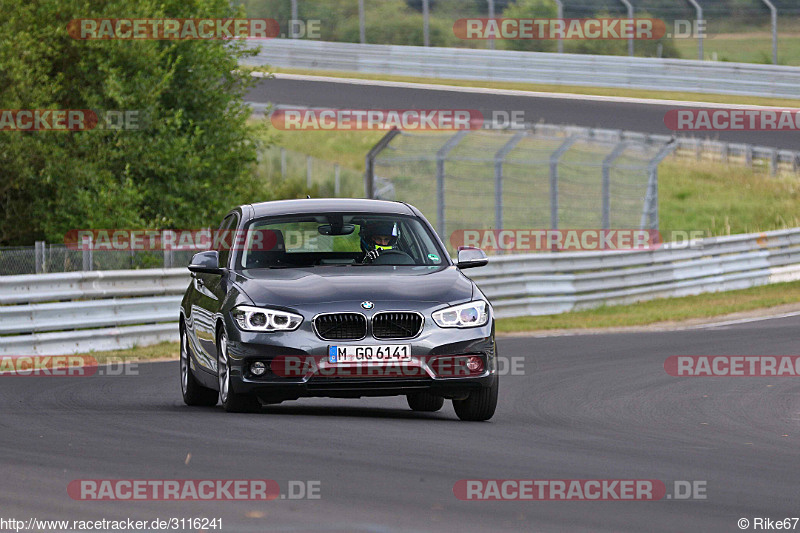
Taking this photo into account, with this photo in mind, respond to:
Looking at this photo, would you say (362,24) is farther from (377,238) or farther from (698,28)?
(377,238)

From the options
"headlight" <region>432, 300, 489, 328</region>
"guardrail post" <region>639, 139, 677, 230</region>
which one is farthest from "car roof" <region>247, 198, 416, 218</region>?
"guardrail post" <region>639, 139, 677, 230</region>

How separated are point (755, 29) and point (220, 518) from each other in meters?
32.8

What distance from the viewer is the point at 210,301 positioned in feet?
34.7

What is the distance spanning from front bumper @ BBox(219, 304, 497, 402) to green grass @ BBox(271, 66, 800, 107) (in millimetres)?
28560

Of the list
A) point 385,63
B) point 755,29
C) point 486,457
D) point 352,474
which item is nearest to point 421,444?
point 486,457

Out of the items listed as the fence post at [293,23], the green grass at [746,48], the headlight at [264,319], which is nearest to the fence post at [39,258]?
the headlight at [264,319]

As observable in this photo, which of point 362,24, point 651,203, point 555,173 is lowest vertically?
point 651,203

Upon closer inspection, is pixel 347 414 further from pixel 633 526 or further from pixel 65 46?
pixel 65 46

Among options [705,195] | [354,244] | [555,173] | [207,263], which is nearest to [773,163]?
[705,195]

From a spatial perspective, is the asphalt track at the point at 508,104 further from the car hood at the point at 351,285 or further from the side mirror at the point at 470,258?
the car hood at the point at 351,285

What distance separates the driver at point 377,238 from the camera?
1059 cm

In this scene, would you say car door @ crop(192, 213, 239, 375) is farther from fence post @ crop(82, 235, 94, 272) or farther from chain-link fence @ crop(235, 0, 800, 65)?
chain-link fence @ crop(235, 0, 800, 65)

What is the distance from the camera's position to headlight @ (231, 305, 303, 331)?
9414mm

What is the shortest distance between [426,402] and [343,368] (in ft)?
5.45
